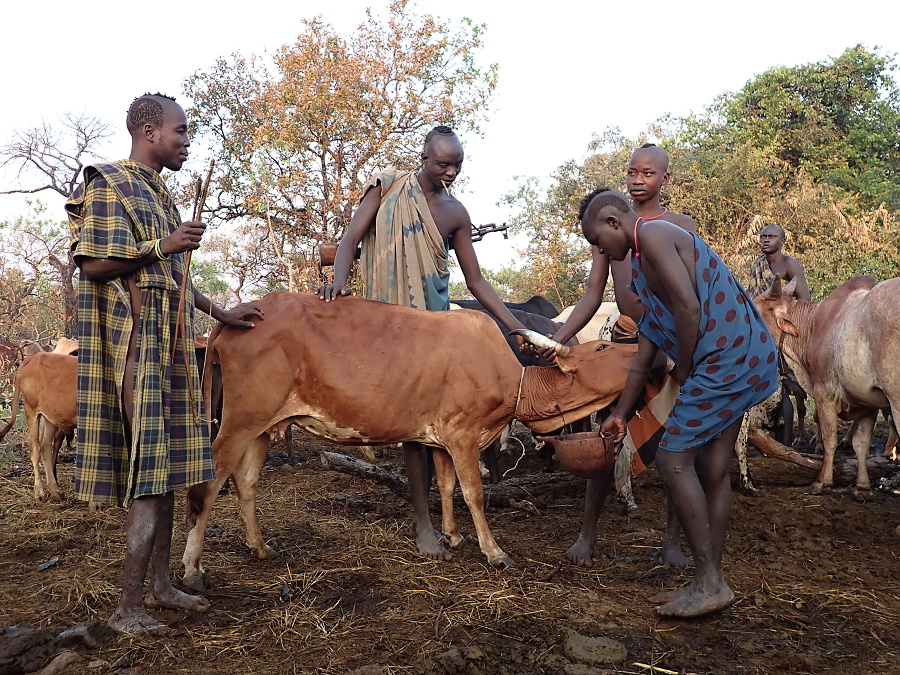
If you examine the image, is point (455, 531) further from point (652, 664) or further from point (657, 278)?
point (657, 278)

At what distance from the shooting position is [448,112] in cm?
1495

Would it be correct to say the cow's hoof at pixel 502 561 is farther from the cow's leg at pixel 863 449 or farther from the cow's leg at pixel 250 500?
the cow's leg at pixel 863 449

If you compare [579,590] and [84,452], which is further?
[579,590]

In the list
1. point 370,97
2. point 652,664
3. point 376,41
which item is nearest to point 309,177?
point 370,97

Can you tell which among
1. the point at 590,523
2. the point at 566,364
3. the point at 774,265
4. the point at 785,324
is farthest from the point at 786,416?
the point at 566,364

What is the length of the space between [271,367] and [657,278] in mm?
2106

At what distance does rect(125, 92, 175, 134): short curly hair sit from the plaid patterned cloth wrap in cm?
19

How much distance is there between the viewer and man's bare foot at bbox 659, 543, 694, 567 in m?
4.23

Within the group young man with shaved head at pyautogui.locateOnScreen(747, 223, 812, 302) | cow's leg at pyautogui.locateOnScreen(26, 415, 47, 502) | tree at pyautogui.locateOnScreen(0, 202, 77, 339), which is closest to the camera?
cow's leg at pyautogui.locateOnScreen(26, 415, 47, 502)

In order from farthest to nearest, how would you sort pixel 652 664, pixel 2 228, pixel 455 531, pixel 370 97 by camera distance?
pixel 2 228, pixel 370 97, pixel 455 531, pixel 652 664

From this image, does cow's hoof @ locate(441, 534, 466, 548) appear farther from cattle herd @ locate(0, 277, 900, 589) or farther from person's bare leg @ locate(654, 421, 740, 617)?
person's bare leg @ locate(654, 421, 740, 617)

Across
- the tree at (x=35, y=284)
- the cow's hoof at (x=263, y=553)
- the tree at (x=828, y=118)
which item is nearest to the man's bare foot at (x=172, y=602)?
the cow's hoof at (x=263, y=553)

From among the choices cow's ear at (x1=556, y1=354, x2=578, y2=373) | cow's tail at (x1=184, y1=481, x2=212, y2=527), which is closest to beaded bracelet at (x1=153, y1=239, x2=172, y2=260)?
cow's tail at (x1=184, y1=481, x2=212, y2=527)

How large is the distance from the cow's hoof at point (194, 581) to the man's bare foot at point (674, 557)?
2542 millimetres
